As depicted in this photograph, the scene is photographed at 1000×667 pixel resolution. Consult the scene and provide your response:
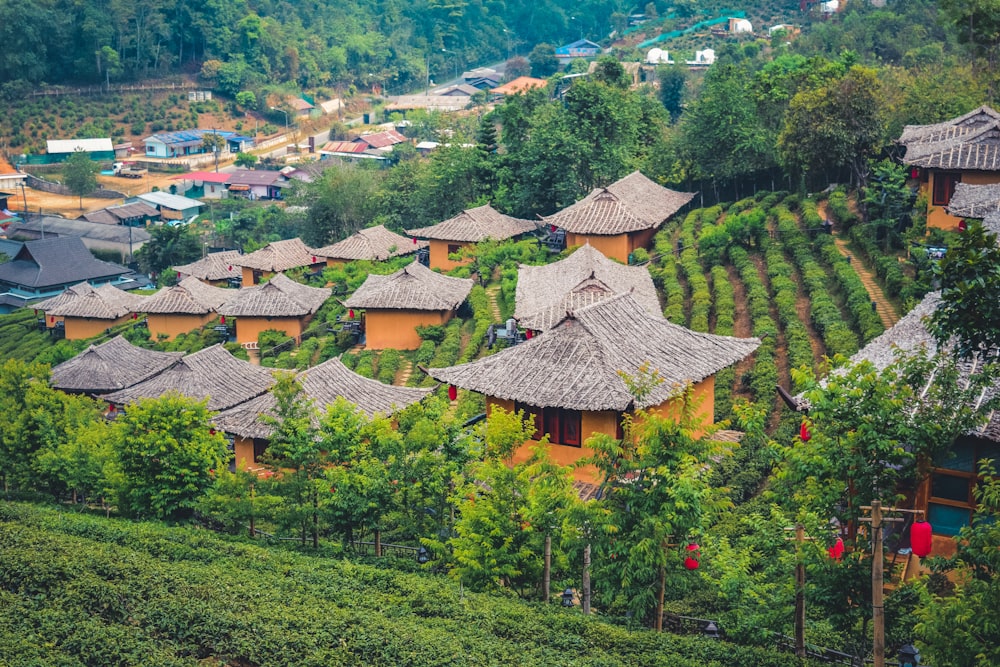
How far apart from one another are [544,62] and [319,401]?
9376cm

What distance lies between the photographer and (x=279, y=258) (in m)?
56.8

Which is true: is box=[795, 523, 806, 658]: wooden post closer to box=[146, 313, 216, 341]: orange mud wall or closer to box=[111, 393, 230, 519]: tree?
box=[111, 393, 230, 519]: tree

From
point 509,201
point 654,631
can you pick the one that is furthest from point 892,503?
point 509,201

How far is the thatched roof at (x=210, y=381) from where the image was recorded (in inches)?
1335

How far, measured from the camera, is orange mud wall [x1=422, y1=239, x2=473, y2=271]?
165 ft

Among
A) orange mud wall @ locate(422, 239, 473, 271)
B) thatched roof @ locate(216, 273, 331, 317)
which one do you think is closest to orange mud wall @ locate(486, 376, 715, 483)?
thatched roof @ locate(216, 273, 331, 317)

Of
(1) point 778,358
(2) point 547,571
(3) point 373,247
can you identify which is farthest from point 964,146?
(3) point 373,247

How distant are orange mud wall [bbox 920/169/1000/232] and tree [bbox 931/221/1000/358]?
20.2 m

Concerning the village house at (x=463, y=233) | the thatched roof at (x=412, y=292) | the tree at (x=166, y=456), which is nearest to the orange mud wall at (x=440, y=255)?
the village house at (x=463, y=233)

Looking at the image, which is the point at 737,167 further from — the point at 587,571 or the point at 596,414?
the point at 587,571

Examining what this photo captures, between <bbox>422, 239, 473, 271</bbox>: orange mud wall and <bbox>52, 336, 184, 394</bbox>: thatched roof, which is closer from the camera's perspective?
<bbox>52, 336, 184, 394</bbox>: thatched roof

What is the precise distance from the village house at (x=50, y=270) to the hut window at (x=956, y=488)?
195ft

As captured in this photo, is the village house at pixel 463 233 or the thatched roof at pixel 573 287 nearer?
the thatched roof at pixel 573 287

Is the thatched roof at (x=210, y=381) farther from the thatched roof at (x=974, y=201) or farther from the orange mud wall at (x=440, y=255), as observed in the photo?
the thatched roof at (x=974, y=201)
